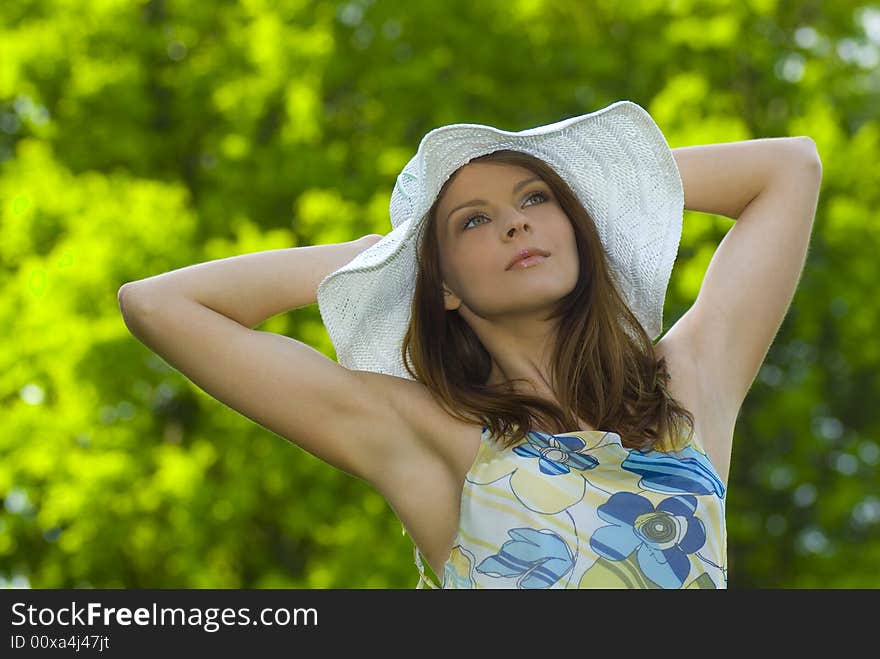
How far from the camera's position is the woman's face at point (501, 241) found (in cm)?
211

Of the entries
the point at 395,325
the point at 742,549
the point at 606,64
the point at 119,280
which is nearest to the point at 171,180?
the point at 119,280

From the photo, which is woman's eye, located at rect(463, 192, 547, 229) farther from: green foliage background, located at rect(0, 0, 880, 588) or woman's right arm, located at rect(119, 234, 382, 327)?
green foliage background, located at rect(0, 0, 880, 588)

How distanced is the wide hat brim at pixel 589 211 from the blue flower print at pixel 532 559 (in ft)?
1.68

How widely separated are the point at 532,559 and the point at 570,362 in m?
0.42

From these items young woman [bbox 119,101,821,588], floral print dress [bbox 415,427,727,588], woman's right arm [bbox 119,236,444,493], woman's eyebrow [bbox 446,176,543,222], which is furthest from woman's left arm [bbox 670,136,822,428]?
woman's right arm [bbox 119,236,444,493]

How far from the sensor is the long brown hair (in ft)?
6.79

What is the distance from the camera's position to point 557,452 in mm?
1998

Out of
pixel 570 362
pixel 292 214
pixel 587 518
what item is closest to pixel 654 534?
pixel 587 518

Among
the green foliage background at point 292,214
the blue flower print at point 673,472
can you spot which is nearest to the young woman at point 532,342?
the blue flower print at point 673,472

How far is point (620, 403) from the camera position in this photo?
210 cm

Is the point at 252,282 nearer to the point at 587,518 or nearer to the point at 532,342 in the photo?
the point at 532,342

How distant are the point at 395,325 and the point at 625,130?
575 mm

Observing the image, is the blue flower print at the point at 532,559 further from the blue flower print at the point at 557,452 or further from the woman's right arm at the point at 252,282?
the woman's right arm at the point at 252,282

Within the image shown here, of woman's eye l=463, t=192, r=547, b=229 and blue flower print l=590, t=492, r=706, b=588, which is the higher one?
woman's eye l=463, t=192, r=547, b=229
